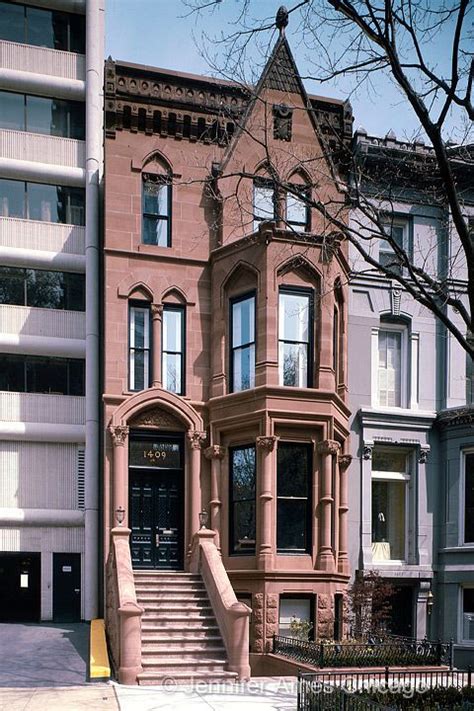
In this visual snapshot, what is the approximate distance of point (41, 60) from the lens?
26.2 m

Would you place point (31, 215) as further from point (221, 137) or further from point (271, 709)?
point (271, 709)

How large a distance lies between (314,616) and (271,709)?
6.35 metres

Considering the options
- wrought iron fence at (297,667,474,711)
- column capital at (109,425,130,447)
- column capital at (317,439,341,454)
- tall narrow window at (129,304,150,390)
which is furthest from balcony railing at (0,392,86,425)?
wrought iron fence at (297,667,474,711)

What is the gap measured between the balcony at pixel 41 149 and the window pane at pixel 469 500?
14.7 metres

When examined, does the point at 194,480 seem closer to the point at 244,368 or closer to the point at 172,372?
the point at 172,372

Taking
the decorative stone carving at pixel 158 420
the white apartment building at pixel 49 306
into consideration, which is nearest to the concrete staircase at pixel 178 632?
the decorative stone carving at pixel 158 420

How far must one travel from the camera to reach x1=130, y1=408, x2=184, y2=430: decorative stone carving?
21.2 metres

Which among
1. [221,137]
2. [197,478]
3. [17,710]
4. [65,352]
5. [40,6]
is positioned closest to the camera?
[17,710]

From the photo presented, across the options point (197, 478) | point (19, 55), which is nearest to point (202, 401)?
point (197, 478)

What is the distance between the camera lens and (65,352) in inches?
975

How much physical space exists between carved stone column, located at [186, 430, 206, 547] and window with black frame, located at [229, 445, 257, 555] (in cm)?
82

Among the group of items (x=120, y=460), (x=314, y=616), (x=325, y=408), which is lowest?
(x=314, y=616)

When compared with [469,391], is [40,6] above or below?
above

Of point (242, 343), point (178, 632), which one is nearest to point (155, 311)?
point (242, 343)
